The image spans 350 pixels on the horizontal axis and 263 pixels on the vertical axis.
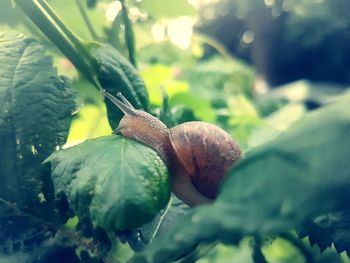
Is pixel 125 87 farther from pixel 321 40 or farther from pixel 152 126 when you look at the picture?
pixel 321 40

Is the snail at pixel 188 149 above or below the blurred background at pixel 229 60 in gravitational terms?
above

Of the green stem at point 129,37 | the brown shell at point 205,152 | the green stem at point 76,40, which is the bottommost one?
the brown shell at point 205,152

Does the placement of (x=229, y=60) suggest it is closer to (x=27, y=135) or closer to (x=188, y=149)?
(x=188, y=149)

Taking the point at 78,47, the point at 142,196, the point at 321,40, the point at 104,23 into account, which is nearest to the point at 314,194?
the point at 142,196

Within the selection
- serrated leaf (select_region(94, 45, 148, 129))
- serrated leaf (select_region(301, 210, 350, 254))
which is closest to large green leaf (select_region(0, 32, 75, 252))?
serrated leaf (select_region(94, 45, 148, 129))

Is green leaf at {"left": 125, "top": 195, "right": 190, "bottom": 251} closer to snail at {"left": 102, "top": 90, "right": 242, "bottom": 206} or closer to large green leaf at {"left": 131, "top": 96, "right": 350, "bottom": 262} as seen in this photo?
snail at {"left": 102, "top": 90, "right": 242, "bottom": 206}

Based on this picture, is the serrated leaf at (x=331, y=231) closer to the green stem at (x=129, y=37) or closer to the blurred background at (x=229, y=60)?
the blurred background at (x=229, y=60)

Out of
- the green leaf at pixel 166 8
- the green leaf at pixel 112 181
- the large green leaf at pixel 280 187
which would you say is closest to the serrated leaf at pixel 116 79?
the green leaf at pixel 112 181
